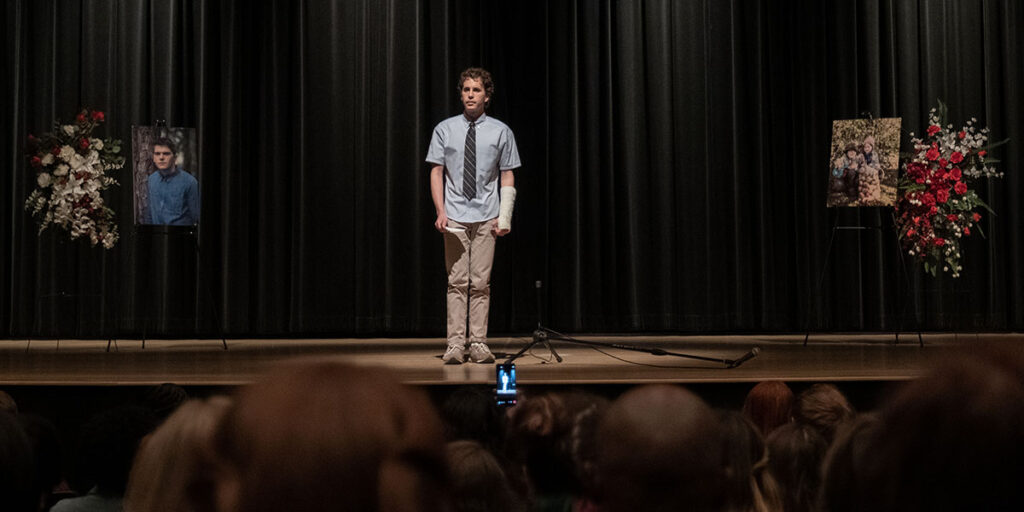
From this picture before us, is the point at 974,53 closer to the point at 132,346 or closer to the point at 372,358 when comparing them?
the point at 372,358

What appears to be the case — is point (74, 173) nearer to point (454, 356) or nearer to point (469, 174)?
point (469, 174)

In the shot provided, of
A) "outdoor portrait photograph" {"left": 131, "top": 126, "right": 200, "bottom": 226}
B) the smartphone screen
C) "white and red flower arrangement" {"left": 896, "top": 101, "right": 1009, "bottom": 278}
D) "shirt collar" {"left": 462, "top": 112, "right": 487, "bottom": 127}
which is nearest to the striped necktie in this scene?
"shirt collar" {"left": 462, "top": 112, "right": 487, "bottom": 127}

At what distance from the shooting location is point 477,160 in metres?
5.98

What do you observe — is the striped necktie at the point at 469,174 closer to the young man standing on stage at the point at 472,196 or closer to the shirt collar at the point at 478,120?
the young man standing on stage at the point at 472,196

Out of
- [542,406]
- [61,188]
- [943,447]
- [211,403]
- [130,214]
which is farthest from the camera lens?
[130,214]

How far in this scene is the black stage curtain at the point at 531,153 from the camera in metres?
7.95

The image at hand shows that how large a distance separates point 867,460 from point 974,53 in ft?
27.7

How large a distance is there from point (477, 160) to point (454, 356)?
4.11 feet

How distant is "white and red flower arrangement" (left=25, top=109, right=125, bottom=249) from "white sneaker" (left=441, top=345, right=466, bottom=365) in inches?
118

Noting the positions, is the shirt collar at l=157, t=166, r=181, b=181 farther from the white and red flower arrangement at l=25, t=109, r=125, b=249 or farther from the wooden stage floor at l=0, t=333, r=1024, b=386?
the wooden stage floor at l=0, t=333, r=1024, b=386

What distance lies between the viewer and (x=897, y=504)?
971mm

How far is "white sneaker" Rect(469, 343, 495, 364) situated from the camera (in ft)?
18.8

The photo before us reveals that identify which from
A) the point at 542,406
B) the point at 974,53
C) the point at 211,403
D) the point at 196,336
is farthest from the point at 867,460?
the point at 974,53

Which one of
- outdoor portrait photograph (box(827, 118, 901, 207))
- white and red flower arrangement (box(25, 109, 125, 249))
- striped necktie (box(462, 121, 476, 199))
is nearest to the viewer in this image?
striped necktie (box(462, 121, 476, 199))
